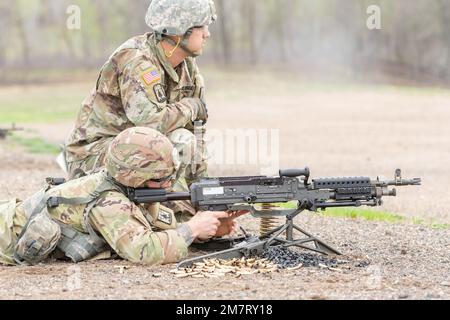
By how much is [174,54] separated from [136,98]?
52 cm

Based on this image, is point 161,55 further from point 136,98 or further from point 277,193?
point 277,193

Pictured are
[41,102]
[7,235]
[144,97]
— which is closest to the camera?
[7,235]

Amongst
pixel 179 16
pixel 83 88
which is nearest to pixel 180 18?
pixel 179 16

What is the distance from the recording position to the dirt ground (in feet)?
18.7

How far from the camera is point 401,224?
884 centimetres

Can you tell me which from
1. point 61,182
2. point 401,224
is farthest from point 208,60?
point 61,182

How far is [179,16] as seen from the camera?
739 cm

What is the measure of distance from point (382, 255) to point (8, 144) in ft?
33.9

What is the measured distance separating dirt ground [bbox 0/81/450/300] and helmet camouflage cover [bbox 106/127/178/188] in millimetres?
583

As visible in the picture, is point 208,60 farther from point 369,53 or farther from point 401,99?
point 401,99

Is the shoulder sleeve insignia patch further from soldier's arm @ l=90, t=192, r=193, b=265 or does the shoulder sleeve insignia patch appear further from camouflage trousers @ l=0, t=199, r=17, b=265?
camouflage trousers @ l=0, t=199, r=17, b=265

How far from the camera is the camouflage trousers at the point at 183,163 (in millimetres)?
7363

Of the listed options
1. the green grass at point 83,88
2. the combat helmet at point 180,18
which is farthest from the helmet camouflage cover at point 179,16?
the green grass at point 83,88

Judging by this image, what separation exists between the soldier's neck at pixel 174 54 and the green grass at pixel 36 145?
812 centimetres
